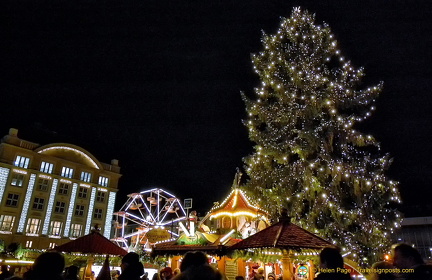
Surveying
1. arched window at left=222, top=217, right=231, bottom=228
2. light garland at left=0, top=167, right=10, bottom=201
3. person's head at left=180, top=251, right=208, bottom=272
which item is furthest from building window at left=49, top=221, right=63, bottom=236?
person's head at left=180, top=251, right=208, bottom=272

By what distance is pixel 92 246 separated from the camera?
10750 millimetres

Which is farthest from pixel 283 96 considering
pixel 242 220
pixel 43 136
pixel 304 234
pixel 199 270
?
pixel 43 136

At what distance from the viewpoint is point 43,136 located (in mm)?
47031

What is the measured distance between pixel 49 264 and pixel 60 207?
4370cm

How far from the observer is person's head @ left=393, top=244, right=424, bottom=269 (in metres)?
4.03

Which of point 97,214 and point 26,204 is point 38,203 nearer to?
point 26,204

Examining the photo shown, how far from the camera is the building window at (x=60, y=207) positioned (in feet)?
136

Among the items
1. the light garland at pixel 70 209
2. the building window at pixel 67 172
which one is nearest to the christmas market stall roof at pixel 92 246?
the light garland at pixel 70 209

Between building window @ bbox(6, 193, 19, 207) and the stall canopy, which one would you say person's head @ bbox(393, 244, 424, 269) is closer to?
the stall canopy

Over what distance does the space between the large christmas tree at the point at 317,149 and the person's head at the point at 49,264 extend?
13780 millimetres

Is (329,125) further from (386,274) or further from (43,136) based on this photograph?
(43,136)

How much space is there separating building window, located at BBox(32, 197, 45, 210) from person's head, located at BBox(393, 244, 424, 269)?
145 feet

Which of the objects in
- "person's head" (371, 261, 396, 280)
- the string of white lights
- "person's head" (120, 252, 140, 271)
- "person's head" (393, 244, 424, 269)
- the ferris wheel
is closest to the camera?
"person's head" (393, 244, 424, 269)

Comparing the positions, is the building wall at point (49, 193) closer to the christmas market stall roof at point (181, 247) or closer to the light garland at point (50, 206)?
the light garland at point (50, 206)
